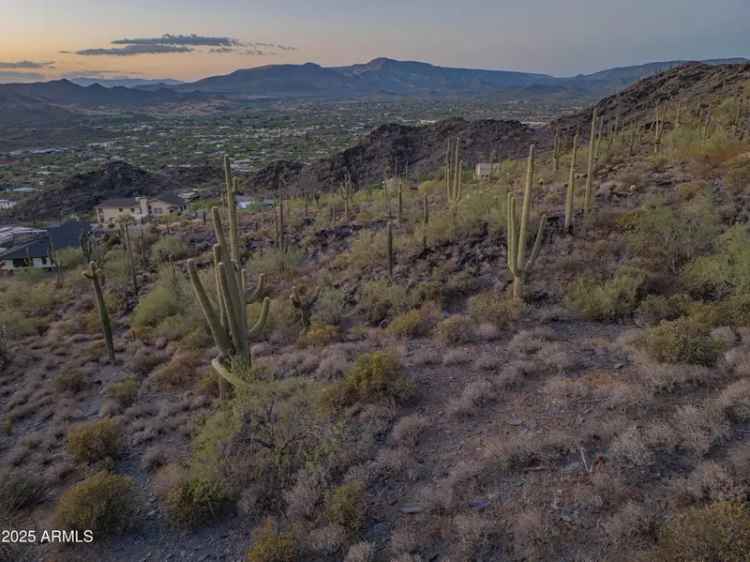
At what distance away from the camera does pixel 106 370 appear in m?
15.1

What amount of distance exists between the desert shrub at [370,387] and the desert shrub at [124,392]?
5.57 m

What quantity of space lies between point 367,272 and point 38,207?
55.5 meters

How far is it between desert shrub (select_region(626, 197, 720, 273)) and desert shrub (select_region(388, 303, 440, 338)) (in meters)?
6.75

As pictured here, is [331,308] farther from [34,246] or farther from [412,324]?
[34,246]

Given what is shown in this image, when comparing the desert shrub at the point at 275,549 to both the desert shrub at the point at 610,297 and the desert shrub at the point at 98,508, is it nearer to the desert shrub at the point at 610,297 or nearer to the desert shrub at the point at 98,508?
the desert shrub at the point at 98,508

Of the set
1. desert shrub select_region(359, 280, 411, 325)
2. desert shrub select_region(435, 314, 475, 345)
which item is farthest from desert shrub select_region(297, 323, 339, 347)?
desert shrub select_region(435, 314, 475, 345)

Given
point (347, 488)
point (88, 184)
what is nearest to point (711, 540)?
point (347, 488)

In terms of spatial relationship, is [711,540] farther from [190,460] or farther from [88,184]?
[88,184]

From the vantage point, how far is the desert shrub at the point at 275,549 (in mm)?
6766

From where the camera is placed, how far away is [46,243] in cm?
3488

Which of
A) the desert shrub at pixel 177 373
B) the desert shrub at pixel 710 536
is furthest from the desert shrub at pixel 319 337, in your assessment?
the desert shrub at pixel 710 536

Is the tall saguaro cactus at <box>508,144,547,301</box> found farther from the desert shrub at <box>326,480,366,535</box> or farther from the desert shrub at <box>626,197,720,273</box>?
the desert shrub at <box>326,480,366,535</box>

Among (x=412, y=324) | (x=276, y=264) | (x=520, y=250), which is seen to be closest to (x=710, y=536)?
(x=412, y=324)

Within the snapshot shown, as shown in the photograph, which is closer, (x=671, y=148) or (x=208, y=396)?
(x=208, y=396)
